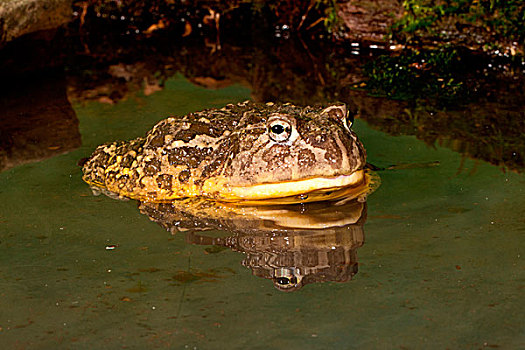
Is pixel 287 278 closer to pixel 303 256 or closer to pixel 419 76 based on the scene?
pixel 303 256

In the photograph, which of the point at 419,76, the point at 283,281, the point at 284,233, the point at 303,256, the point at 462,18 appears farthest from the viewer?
the point at 462,18

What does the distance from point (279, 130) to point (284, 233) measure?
754 mm

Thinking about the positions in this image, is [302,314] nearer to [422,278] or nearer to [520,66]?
[422,278]

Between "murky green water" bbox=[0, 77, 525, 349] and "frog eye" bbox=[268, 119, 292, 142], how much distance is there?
0.78m

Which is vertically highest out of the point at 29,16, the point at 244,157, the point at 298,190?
the point at 29,16

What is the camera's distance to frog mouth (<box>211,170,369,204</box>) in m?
4.66

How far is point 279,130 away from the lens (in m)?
4.68

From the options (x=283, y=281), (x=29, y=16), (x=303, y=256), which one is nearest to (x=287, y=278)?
(x=283, y=281)

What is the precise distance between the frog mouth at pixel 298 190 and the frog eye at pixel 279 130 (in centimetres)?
31

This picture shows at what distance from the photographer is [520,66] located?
26.7 feet

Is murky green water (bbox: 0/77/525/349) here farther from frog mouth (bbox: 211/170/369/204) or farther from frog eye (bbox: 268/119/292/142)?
frog eye (bbox: 268/119/292/142)

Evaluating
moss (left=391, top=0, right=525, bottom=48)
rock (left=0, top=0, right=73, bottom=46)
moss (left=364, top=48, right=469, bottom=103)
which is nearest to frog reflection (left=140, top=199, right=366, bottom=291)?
moss (left=364, top=48, right=469, bottom=103)

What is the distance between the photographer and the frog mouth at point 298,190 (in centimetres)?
466

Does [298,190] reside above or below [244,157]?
below
